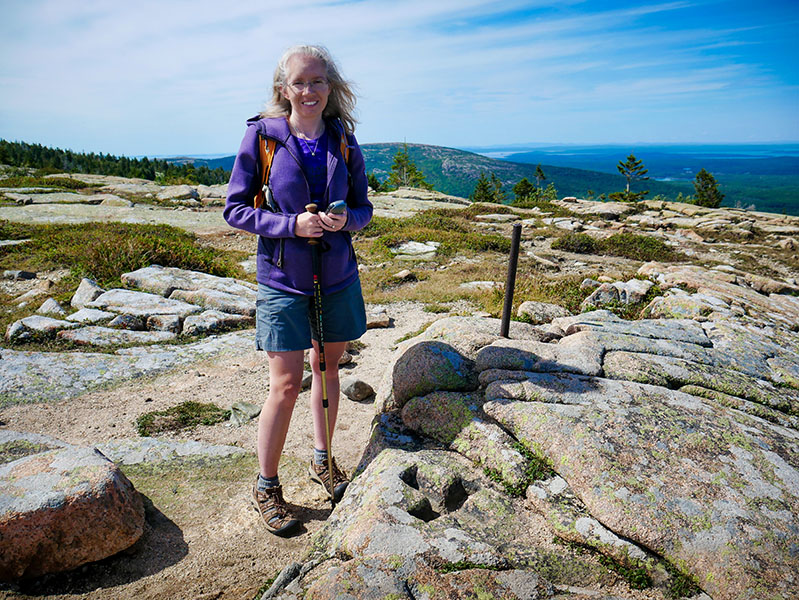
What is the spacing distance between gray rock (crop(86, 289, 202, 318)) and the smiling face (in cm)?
721

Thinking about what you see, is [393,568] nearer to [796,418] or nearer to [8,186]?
[796,418]

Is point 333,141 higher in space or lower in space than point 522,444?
higher

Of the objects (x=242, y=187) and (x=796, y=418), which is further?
(x=796, y=418)

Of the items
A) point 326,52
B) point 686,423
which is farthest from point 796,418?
point 326,52

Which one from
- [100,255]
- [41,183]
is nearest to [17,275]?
[100,255]

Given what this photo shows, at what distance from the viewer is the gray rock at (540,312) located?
28.4 ft

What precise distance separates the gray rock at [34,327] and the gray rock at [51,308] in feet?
2.43

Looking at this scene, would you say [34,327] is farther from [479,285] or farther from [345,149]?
[479,285]

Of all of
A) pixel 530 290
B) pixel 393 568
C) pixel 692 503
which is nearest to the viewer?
pixel 393 568

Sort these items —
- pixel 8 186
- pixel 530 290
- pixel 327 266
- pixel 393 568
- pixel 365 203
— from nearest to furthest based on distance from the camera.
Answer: pixel 393 568
pixel 327 266
pixel 365 203
pixel 530 290
pixel 8 186

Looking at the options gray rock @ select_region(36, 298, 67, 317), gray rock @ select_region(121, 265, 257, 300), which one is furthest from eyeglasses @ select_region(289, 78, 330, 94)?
gray rock @ select_region(36, 298, 67, 317)

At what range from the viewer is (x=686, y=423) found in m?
3.88

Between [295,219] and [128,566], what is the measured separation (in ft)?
10.2

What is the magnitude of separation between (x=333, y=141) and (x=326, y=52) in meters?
0.73
